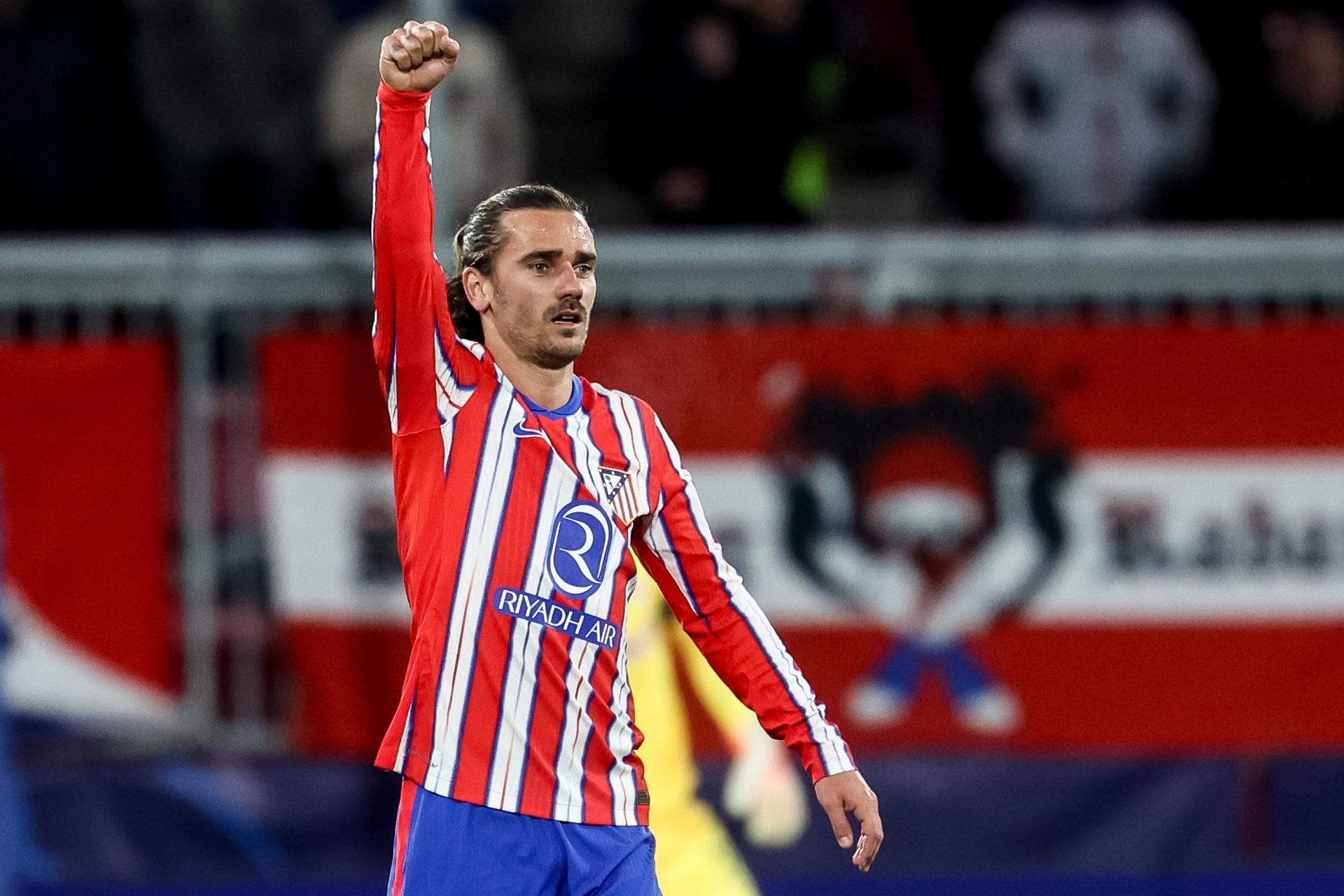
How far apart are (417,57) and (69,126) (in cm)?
503

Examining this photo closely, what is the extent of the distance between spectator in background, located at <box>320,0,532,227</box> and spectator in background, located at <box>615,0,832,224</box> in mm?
489

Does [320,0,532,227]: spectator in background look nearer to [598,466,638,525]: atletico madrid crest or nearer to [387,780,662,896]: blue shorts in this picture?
[598,466,638,525]: atletico madrid crest

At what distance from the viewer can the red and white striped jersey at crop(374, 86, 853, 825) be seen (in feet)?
12.4

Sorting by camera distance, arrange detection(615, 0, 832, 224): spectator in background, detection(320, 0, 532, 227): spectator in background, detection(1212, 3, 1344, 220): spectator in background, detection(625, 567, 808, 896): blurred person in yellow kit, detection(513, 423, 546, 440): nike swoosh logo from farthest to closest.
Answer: detection(1212, 3, 1344, 220): spectator in background, detection(615, 0, 832, 224): spectator in background, detection(320, 0, 532, 227): spectator in background, detection(625, 567, 808, 896): blurred person in yellow kit, detection(513, 423, 546, 440): nike swoosh logo

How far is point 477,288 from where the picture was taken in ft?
13.1

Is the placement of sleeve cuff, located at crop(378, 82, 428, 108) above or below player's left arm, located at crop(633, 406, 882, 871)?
above

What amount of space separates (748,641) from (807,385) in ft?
12.2

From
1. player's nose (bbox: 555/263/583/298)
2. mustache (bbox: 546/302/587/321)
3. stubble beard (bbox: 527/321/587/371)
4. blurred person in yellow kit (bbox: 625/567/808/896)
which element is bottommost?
blurred person in yellow kit (bbox: 625/567/808/896)

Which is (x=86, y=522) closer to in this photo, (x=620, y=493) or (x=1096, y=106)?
(x=620, y=493)

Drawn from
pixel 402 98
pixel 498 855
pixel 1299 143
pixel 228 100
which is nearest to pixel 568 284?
pixel 402 98

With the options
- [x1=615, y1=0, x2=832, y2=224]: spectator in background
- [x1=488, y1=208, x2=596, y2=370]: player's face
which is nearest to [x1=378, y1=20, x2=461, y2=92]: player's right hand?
[x1=488, y1=208, x2=596, y2=370]: player's face

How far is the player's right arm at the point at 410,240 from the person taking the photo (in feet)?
12.0

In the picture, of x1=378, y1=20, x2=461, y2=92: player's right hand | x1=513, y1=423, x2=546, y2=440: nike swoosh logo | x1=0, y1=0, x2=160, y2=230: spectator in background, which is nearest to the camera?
x1=378, y1=20, x2=461, y2=92: player's right hand

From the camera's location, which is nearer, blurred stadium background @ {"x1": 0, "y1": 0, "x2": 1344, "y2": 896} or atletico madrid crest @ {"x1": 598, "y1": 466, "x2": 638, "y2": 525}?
atletico madrid crest @ {"x1": 598, "y1": 466, "x2": 638, "y2": 525}
